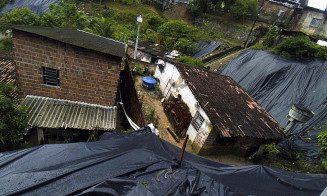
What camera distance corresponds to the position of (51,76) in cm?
656

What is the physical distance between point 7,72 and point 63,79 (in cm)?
493

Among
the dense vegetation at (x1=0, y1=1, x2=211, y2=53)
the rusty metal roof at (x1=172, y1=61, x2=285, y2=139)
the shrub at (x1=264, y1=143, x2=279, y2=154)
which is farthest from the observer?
the dense vegetation at (x1=0, y1=1, x2=211, y2=53)

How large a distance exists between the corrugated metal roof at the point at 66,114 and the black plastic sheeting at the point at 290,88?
10.5 m

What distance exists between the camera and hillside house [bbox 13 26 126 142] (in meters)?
5.92

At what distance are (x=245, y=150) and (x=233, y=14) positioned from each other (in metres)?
27.1

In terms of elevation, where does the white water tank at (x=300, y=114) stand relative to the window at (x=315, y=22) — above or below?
below

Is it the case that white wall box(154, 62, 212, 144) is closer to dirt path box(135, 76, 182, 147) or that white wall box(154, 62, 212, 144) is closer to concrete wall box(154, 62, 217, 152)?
concrete wall box(154, 62, 217, 152)

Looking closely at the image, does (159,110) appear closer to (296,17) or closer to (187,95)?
(187,95)

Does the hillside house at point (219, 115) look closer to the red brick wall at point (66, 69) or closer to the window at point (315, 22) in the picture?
the red brick wall at point (66, 69)

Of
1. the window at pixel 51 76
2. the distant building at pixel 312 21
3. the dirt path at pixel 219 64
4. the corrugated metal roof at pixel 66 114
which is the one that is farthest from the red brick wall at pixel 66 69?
the distant building at pixel 312 21

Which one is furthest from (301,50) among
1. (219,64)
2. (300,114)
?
(300,114)

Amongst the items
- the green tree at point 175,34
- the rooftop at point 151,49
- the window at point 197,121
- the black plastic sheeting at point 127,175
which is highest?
the green tree at point 175,34

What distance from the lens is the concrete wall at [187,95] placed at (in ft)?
27.4

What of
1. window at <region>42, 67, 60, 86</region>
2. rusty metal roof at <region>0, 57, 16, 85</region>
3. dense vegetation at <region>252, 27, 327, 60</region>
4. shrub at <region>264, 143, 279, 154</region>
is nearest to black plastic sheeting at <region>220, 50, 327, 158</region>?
dense vegetation at <region>252, 27, 327, 60</region>
